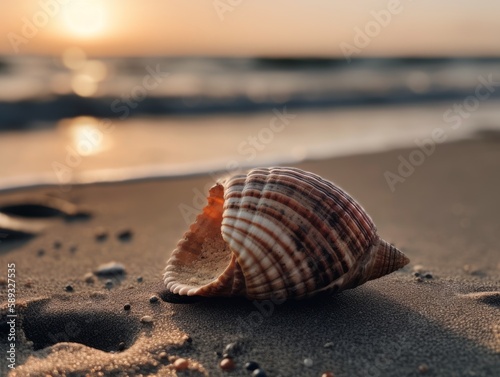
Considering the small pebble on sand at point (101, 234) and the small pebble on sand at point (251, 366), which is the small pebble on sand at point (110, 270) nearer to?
the small pebble on sand at point (101, 234)

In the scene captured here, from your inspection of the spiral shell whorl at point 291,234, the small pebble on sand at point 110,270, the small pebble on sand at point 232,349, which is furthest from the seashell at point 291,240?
the small pebble on sand at point 110,270

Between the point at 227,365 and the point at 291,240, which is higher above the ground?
the point at 291,240

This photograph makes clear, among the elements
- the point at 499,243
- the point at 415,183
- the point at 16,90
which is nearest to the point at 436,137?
the point at 415,183

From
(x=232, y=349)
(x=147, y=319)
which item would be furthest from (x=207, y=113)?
(x=232, y=349)

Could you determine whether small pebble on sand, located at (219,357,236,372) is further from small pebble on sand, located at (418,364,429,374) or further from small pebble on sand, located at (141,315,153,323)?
small pebble on sand, located at (418,364,429,374)

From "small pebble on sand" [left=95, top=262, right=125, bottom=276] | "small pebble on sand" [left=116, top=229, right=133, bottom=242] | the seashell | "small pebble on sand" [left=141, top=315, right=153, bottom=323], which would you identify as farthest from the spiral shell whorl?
"small pebble on sand" [left=116, top=229, right=133, bottom=242]

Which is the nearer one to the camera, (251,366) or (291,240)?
(251,366)

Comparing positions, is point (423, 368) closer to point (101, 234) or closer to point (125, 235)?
point (125, 235)

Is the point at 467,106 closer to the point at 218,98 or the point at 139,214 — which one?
the point at 218,98
